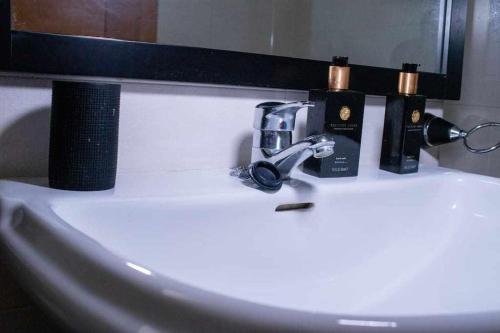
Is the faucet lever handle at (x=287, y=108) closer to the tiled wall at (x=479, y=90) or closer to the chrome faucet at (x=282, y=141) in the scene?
the chrome faucet at (x=282, y=141)

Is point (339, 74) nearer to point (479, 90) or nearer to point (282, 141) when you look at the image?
point (282, 141)

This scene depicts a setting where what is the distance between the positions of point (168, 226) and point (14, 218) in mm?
151

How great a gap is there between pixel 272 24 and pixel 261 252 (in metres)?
0.37

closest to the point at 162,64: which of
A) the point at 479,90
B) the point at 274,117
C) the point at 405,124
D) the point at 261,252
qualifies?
the point at 274,117

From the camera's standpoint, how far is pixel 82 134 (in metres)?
0.52

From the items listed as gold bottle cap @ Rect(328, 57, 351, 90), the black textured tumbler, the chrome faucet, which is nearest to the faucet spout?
the chrome faucet

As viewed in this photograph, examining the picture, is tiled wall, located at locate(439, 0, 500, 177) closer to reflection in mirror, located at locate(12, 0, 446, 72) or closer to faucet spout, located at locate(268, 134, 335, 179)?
reflection in mirror, located at locate(12, 0, 446, 72)

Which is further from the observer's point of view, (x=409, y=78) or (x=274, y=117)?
(x=409, y=78)

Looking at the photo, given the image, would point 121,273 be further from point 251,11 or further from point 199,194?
point 251,11

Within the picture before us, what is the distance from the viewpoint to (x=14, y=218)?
1.53 feet

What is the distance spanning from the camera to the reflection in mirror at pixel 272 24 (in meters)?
0.60

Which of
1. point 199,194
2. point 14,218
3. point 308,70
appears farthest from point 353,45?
point 14,218

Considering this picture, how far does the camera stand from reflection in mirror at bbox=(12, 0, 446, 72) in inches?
23.8

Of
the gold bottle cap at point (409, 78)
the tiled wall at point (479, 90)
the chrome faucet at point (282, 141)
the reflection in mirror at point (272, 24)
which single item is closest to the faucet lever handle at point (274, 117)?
the chrome faucet at point (282, 141)
